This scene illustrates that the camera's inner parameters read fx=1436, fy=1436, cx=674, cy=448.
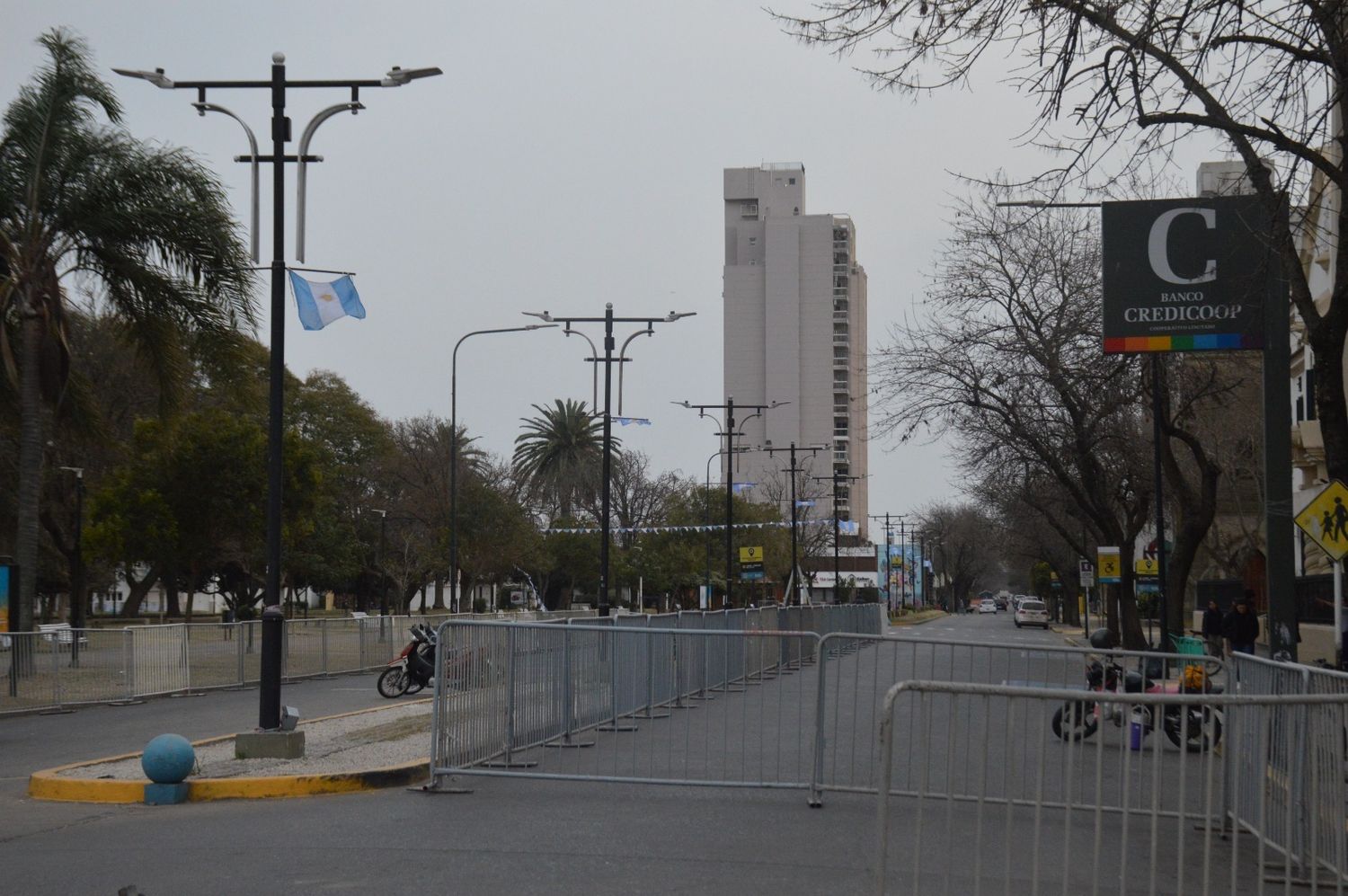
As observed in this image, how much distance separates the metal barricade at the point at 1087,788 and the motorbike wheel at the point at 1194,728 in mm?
17

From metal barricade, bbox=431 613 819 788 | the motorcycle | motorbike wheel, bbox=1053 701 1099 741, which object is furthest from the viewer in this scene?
the motorcycle

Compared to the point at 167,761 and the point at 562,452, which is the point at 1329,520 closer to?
the point at 167,761

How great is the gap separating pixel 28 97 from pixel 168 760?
17.3 meters

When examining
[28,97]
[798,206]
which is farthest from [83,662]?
[798,206]

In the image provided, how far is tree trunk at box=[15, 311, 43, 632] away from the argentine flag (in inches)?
407

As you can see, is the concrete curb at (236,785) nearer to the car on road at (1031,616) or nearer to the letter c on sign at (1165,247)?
the letter c on sign at (1165,247)

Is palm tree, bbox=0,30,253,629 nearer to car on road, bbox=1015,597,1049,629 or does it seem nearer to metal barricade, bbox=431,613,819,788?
metal barricade, bbox=431,613,819,788

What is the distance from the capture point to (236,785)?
38.8ft

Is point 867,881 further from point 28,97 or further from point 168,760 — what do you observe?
point 28,97

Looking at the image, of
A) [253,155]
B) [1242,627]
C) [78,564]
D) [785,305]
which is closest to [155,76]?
[253,155]

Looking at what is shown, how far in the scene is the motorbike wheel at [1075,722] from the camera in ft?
22.5

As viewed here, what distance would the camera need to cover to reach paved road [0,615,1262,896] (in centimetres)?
819

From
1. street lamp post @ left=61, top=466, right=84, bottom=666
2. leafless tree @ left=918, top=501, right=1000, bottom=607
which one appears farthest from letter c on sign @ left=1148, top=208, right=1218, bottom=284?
leafless tree @ left=918, top=501, right=1000, bottom=607

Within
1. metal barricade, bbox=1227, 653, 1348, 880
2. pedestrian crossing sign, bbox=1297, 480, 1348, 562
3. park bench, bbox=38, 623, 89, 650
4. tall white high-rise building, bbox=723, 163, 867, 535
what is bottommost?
park bench, bbox=38, 623, 89, 650
